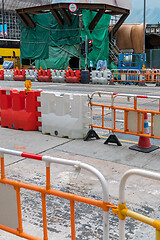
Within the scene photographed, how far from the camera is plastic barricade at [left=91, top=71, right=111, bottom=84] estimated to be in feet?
90.4

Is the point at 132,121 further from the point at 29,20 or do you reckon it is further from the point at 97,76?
the point at 29,20

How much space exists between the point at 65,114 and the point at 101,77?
1989 cm

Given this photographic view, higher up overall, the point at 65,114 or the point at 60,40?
the point at 60,40

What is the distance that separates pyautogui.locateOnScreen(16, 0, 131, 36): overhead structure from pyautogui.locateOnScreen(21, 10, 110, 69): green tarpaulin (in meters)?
0.62

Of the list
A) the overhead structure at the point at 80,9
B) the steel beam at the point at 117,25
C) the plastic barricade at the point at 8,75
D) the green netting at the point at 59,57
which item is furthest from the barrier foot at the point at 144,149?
the steel beam at the point at 117,25

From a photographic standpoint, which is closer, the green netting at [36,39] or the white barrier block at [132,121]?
the white barrier block at [132,121]

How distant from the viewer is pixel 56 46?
39.0 metres

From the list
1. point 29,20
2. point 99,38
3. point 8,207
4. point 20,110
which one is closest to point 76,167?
point 8,207

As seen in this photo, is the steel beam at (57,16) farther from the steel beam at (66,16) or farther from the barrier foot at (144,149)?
the barrier foot at (144,149)

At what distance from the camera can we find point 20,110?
30.8 feet

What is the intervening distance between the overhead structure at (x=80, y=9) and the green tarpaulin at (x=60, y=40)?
62cm

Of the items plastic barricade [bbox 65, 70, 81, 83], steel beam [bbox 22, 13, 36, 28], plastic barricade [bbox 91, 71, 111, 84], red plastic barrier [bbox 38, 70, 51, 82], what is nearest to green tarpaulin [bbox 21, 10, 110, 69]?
steel beam [bbox 22, 13, 36, 28]

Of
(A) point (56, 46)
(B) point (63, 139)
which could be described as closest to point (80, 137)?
(B) point (63, 139)

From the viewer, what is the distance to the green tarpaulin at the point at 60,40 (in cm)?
3731
